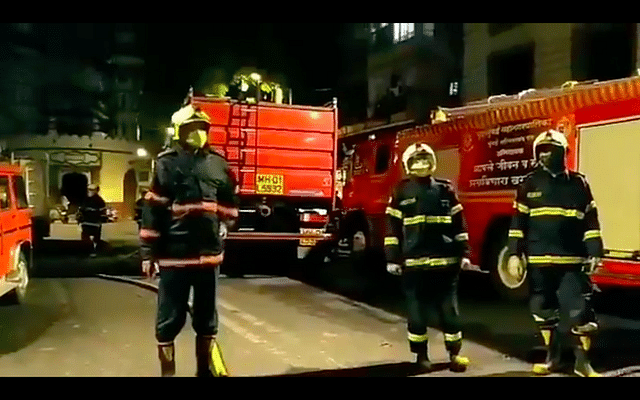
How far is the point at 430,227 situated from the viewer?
5.81m

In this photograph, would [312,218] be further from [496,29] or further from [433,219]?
[496,29]

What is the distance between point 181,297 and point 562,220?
2.70 metres

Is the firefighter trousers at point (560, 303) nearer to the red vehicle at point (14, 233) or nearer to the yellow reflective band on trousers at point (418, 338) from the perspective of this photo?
the yellow reflective band on trousers at point (418, 338)

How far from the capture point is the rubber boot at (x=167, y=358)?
5.34m

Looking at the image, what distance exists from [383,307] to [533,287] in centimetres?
Answer: 312

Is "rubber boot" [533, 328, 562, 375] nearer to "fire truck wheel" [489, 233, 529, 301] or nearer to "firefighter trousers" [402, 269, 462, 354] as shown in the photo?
"firefighter trousers" [402, 269, 462, 354]

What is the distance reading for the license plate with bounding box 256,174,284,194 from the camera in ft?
37.0

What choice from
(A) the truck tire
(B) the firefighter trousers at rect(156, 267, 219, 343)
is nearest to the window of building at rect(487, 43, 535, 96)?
(A) the truck tire

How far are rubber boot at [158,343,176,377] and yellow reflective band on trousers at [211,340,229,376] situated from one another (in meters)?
0.28

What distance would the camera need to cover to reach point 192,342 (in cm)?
659

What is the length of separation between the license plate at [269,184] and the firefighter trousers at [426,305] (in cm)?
559

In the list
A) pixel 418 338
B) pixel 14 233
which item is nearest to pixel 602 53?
pixel 418 338

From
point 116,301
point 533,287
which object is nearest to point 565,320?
point 533,287
